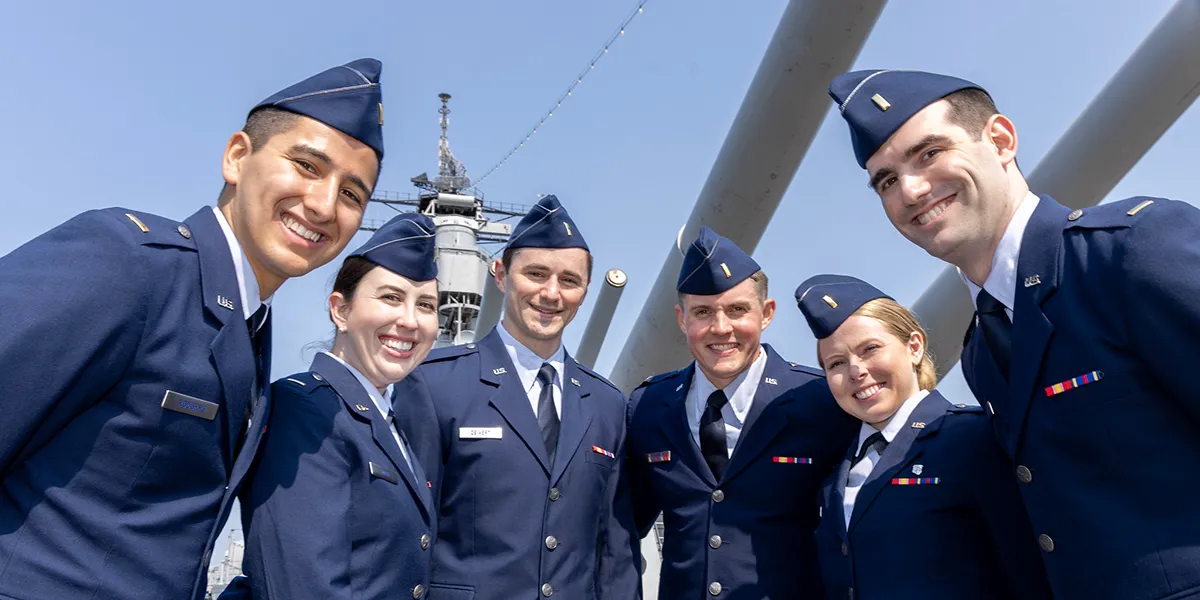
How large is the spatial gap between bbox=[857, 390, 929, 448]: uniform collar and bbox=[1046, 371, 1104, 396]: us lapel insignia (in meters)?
0.86

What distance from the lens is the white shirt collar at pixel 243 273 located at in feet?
5.44

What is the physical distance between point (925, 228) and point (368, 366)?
1533 millimetres

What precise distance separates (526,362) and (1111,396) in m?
1.87

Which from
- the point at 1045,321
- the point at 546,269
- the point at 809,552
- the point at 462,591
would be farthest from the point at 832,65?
the point at 462,591

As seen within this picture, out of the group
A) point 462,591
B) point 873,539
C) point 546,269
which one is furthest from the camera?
point 546,269

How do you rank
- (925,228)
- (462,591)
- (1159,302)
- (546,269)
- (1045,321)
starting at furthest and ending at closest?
(546,269) < (462,591) < (925,228) < (1045,321) < (1159,302)

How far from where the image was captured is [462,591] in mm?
2434

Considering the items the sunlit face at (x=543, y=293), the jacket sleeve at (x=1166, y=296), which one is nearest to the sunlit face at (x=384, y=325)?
the sunlit face at (x=543, y=293)

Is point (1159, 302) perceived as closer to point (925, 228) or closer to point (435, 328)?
point (925, 228)

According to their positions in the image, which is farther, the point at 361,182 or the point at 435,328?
the point at 435,328

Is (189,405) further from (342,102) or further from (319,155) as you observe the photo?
(342,102)

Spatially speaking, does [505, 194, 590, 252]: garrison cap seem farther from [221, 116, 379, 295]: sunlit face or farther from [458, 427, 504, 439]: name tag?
[221, 116, 379, 295]: sunlit face

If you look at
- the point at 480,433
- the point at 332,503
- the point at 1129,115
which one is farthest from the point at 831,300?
the point at 1129,115

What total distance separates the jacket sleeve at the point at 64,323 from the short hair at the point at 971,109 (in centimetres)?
165
